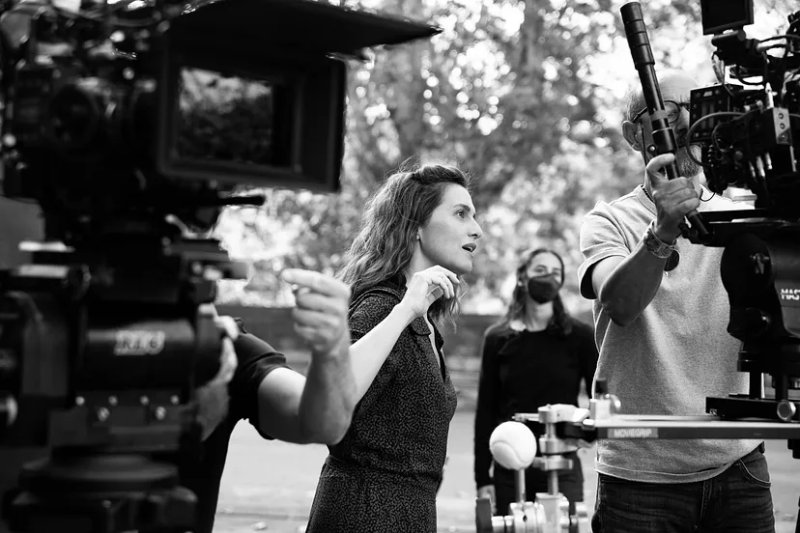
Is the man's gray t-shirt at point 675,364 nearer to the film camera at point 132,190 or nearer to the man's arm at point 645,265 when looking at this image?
the man's arm at point 645,265

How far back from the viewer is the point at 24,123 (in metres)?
1.79

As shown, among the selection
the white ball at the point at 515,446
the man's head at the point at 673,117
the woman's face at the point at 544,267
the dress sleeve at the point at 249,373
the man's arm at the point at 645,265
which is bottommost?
the white ball at the point at 515,446

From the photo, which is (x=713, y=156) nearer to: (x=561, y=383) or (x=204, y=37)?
(x=204, y=37)

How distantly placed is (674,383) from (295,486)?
252 inches

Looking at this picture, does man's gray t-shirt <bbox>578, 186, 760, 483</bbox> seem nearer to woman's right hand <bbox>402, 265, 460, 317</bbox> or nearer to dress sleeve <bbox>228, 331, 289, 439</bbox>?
woman's right hand <bbox>402, 265, 460, 317</bbox>

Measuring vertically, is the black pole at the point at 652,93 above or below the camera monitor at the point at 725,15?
below

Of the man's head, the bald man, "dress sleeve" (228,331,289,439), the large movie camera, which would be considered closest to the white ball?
"dress sleeve" (228,331,289,439)

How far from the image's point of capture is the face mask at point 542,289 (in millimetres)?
6234

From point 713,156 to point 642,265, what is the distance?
414mm

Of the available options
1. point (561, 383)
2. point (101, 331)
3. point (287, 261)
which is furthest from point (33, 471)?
point (287, 261)

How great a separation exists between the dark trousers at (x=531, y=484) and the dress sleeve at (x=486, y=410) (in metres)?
0.15

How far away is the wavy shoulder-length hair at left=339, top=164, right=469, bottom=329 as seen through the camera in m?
3.56

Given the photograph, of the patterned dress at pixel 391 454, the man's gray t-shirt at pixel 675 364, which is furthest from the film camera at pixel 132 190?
the man's gray t-shirt at pixel 675 364

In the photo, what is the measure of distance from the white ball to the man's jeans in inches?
41.4
